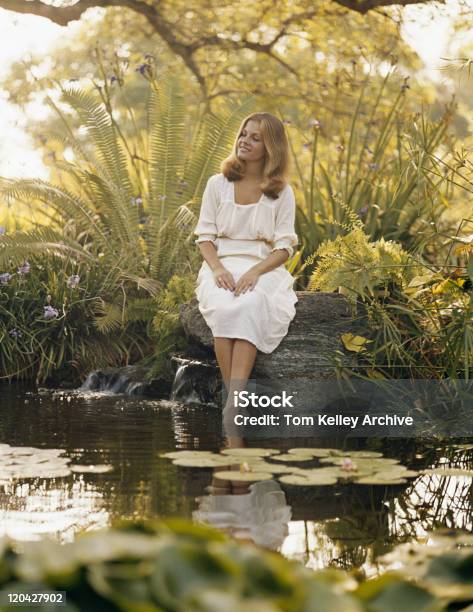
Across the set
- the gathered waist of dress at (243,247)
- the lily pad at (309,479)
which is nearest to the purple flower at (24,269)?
the gathered waist of dress at (243,247)

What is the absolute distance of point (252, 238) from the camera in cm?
498

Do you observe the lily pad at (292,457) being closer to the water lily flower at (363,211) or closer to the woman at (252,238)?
the woman at (252,238)

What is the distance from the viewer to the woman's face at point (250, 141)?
4906 mm

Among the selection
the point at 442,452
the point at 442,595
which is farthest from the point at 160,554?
the point at 442,452

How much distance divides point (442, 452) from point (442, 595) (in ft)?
8.92

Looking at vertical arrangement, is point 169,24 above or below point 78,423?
above

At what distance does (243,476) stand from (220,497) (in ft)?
0.51

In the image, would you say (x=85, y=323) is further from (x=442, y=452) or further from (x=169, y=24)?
(x=169, y=24)

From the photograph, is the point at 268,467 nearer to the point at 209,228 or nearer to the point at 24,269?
the point at 209,228

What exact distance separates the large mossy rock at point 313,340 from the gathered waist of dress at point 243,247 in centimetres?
39

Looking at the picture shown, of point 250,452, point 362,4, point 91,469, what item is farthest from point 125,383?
point 362,4

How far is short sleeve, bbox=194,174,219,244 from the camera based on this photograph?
502cm

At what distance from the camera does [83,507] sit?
2789 mm

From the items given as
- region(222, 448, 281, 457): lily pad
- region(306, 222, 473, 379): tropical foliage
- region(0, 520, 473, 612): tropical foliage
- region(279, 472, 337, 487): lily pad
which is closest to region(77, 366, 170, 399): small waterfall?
region(306, 222, 473, 379): tropical foliage
